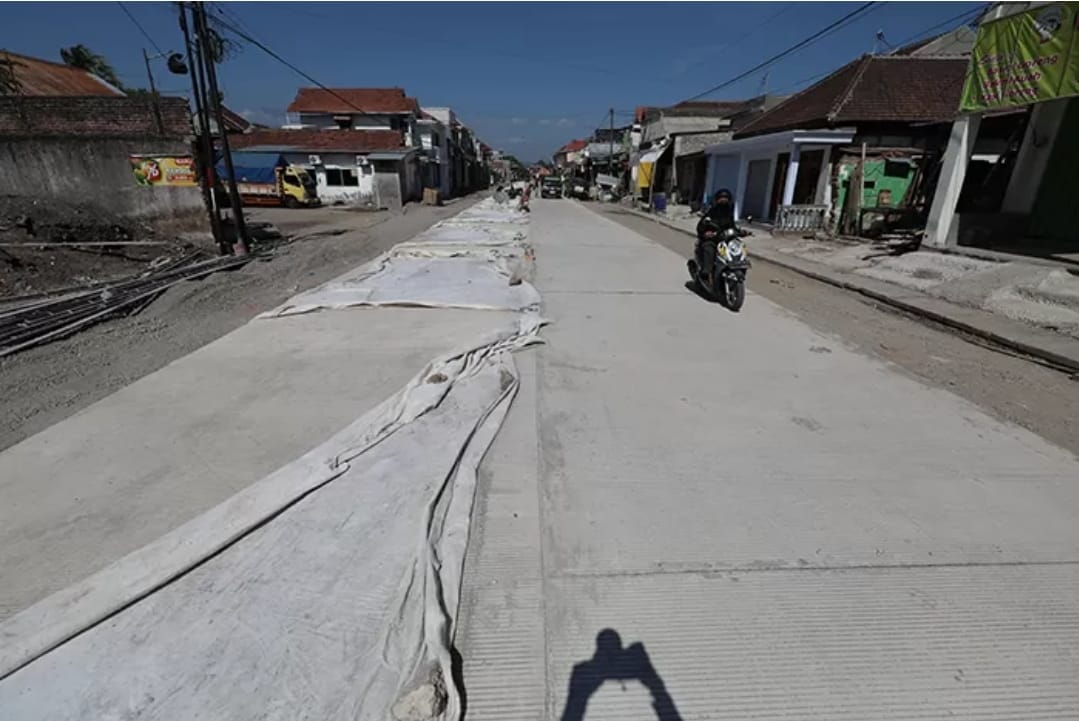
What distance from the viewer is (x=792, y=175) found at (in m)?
15.6

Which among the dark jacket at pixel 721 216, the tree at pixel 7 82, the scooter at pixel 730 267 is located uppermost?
the tree at pixel 7 82

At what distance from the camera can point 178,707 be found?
153 centimetres

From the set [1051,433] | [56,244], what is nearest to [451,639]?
[1051,433]

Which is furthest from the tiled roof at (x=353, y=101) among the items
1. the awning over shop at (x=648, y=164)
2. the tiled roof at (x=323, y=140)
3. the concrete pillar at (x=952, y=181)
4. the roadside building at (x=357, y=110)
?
the concrete pillar at (x=952, y=181)

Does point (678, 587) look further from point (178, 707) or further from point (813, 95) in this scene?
point (813, 95)

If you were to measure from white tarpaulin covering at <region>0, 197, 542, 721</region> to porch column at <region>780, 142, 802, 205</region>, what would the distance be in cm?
1667

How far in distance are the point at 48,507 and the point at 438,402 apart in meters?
2.12

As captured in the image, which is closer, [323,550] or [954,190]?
[323,550]

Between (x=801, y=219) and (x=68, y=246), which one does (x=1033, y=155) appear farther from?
(x=68, y=246)

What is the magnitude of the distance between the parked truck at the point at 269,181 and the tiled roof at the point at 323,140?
1762 mm

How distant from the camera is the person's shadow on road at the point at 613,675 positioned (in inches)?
63.6

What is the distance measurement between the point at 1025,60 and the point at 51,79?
35343 mm

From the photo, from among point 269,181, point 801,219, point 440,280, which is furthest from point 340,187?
point 440,280

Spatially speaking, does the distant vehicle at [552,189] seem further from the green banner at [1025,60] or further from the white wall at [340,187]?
the green banner at [1025,60]
